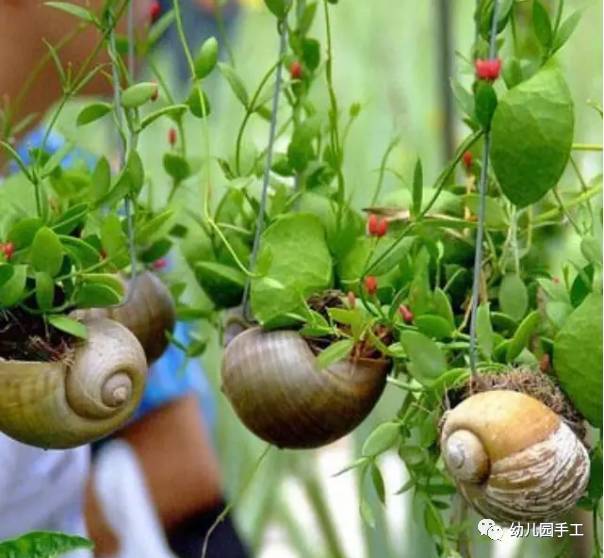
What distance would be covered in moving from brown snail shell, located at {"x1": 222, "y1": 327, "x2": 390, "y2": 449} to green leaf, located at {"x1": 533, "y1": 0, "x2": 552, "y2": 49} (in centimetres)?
15

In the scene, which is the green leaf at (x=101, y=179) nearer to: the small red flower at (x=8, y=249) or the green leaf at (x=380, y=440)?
the small red flower at (x=8, y=249)

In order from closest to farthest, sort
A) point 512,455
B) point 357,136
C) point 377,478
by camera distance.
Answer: point 512,455 → point 377,478 → point 357,136

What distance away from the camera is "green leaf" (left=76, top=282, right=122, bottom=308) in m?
0.60

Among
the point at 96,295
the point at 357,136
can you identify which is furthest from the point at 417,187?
the point at 357,136

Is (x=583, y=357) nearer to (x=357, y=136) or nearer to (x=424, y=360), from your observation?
(x=424, y=360)

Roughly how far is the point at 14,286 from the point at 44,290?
13 millimetres

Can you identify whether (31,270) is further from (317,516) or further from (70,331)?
(317,516)

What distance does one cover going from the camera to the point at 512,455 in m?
0.53

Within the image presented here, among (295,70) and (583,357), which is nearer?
(583,357)

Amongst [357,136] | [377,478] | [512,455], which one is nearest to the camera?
[512,455]

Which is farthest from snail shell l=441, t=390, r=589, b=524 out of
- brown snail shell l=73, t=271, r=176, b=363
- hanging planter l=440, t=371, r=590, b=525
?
brown snail shell l=73, t=271, r=176, b=363

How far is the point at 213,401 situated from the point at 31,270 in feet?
3.95

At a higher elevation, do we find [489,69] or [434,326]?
[489,69]

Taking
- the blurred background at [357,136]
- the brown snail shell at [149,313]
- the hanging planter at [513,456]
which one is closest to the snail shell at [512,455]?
the hanging planter at [513,456]
